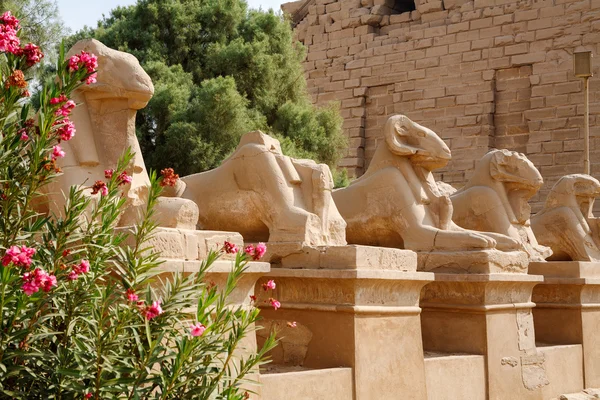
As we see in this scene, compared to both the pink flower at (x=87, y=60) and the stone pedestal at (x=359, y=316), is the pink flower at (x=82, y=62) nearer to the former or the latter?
the pink flower at (x=87, y=60)

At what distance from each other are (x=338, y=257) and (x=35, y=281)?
2.72 meters

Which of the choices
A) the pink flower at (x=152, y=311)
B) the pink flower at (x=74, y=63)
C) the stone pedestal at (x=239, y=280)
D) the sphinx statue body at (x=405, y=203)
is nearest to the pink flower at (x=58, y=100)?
the pink flower at (x=74, y=63)

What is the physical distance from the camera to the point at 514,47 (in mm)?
15992

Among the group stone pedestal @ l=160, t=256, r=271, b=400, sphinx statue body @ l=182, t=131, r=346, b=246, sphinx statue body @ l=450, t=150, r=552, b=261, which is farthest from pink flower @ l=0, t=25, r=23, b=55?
sphinx statue body @ l=450, t=150, r=552, b=261

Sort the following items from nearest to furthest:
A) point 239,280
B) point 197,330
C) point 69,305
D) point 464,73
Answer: point 197,330, point 69,305, point 239,280, point 464,73

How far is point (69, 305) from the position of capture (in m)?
2.94

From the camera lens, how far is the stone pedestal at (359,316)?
16.7ft

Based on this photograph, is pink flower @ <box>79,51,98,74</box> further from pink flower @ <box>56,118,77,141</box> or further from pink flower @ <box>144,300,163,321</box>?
pink flower @ <box>144,300,163,321</box>

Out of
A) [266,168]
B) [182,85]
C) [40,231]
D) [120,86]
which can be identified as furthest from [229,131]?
[40,231]

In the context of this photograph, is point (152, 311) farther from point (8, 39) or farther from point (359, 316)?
point (359, 316)

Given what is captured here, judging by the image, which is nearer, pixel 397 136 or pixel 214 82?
pixel 397 136

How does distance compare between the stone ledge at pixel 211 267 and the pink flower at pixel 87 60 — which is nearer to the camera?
the pink flower at pixel 87 60

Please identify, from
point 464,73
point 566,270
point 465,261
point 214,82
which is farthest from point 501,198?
point 464,73

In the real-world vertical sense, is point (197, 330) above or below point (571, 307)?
above
